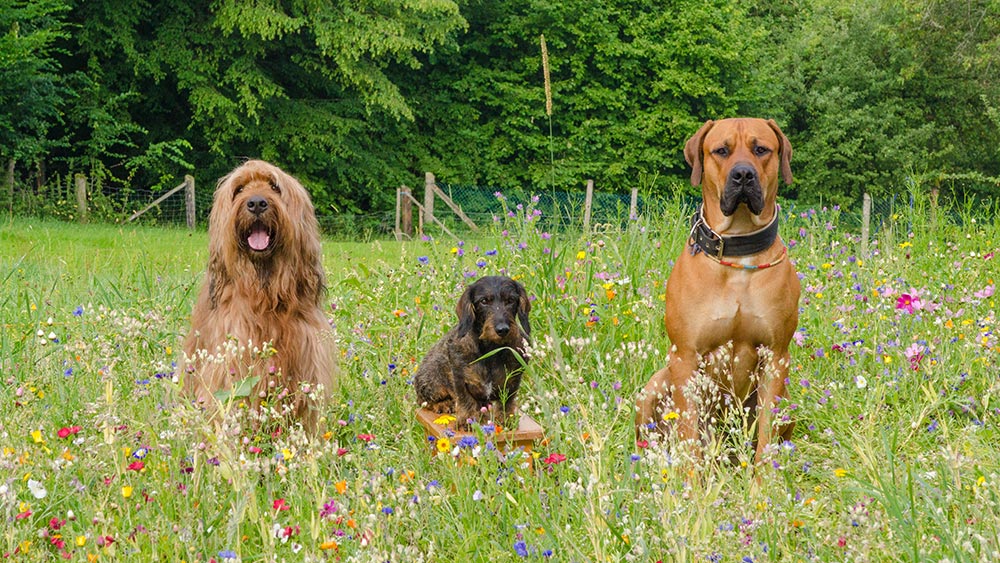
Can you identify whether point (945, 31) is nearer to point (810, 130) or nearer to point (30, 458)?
point (810, 130)

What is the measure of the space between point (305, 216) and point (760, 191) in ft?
6.84

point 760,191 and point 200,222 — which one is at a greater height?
point 760,191

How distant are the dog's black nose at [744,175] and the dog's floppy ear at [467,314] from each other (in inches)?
47.3

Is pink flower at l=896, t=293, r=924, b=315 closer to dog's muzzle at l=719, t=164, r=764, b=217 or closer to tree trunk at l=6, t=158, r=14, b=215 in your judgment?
dog's muzzle at l=719, t=164, r=764, b=217

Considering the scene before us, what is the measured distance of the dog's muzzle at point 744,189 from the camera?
400 centimetres

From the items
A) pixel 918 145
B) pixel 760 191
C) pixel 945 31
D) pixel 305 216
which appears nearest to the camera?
pixel 760 191

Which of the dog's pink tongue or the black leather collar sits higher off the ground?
the black leather collar

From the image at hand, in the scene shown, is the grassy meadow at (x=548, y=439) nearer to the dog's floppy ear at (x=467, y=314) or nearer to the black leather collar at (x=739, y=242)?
the dog's floppy ear at (x=467, y=314)

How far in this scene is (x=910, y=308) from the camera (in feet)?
14.9

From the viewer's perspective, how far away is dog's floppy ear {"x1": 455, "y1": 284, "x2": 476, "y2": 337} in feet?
13.2

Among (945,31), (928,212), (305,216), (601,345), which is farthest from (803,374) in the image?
(945,31)

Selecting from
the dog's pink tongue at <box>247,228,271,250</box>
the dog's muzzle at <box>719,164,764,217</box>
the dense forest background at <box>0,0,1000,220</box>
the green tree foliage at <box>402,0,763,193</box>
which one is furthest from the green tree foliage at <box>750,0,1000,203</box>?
the dog's pink tongue at <box>247,228,271,250</box>

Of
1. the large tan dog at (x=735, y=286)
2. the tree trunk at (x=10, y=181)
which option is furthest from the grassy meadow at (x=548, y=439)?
the tree trunk at (x=10, y=181)

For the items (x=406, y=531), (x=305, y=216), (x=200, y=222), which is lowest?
(x=200, y=222)
